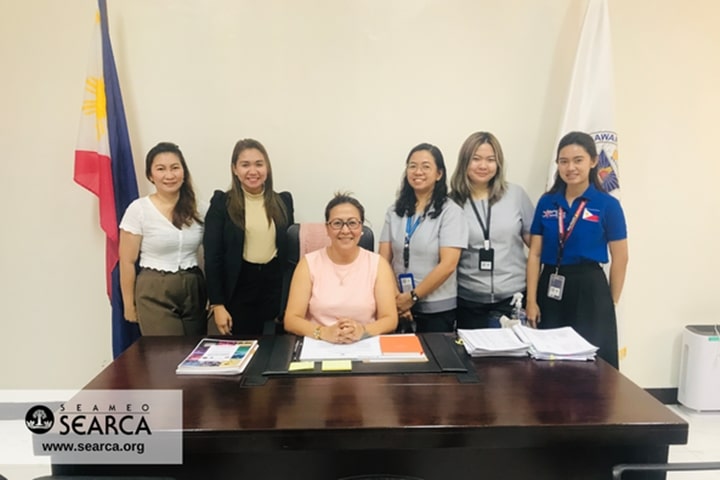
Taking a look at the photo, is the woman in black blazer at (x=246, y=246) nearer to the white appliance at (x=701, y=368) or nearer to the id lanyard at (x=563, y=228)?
the id lanyard at (x=563, y=228)

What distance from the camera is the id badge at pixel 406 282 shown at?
2369 mm

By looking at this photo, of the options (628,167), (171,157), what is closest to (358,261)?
(171,157)

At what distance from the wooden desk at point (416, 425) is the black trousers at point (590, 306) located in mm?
713

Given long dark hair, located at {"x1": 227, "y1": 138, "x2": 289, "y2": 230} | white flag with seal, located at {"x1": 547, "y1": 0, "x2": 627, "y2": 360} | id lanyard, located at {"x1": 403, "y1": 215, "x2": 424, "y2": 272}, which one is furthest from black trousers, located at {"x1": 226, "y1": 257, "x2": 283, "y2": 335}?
white flag with seal, located at {"x1": 547, "y1": 0, "x2": 627, "y2": 360}

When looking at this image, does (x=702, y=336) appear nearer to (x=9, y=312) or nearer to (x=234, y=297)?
(x=234, y=297)

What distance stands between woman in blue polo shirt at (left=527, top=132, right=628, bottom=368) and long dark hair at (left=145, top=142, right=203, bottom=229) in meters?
1.79

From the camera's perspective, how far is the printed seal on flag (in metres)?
2.63

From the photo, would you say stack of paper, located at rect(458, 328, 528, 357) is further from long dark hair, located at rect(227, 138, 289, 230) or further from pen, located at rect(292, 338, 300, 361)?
long dark hair, located at rect(227, 138, 289, 230)

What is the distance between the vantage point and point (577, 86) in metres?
2.73

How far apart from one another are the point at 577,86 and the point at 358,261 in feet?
5.57

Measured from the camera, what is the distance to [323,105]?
9.37ft

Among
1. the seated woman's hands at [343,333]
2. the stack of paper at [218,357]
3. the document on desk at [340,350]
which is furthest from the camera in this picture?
the seated woman's hands at [343,333]

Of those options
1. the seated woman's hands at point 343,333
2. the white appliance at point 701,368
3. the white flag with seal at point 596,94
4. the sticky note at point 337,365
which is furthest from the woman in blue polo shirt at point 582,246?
the sticky note at point 337,365

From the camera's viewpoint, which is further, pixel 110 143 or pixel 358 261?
pixel 110 143
